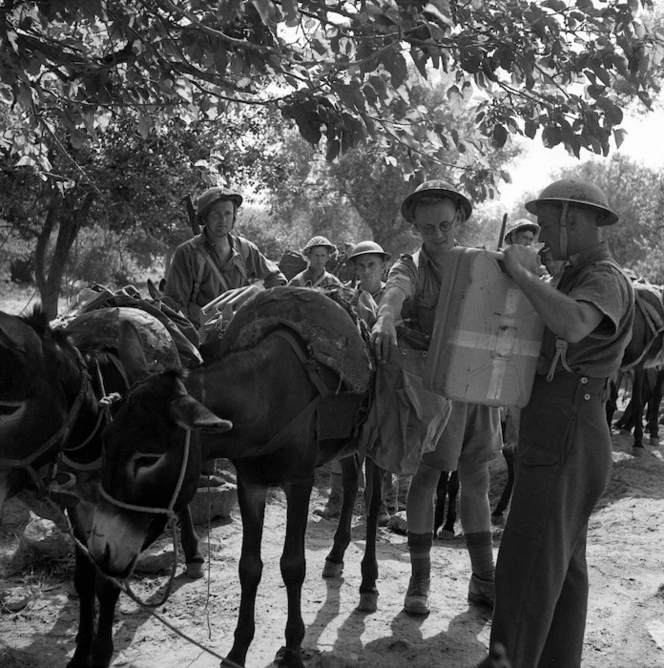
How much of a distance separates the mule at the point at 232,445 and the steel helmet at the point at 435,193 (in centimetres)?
91

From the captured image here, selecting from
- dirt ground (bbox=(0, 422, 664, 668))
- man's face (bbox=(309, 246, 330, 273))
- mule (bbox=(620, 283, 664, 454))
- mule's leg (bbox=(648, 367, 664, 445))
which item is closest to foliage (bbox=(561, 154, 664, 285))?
mule's leg (bbox=(648, 367, 664, 445))

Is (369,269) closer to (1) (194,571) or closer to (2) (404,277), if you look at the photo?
(2) (404,277)

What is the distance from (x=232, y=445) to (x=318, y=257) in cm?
459

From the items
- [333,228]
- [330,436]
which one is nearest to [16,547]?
[330,436]

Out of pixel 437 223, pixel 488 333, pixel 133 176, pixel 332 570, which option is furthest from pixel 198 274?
pixel 133 176

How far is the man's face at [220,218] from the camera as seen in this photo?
20.0 feet

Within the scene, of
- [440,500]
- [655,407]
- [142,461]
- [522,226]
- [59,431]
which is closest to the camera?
[142,461]

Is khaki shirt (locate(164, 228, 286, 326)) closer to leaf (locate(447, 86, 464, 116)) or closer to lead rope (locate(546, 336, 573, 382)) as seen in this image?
leaf (locate(447, 86, 464, 116))

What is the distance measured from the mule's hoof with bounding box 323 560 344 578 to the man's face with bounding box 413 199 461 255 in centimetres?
230

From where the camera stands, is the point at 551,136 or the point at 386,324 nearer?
the point at 386,324

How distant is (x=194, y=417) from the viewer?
3076mm

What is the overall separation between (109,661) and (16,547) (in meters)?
2.16

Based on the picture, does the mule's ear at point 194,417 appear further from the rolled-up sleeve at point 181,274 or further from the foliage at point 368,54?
the rolled-up sleeve at point 181,274

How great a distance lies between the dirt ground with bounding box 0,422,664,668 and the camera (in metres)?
4.19
